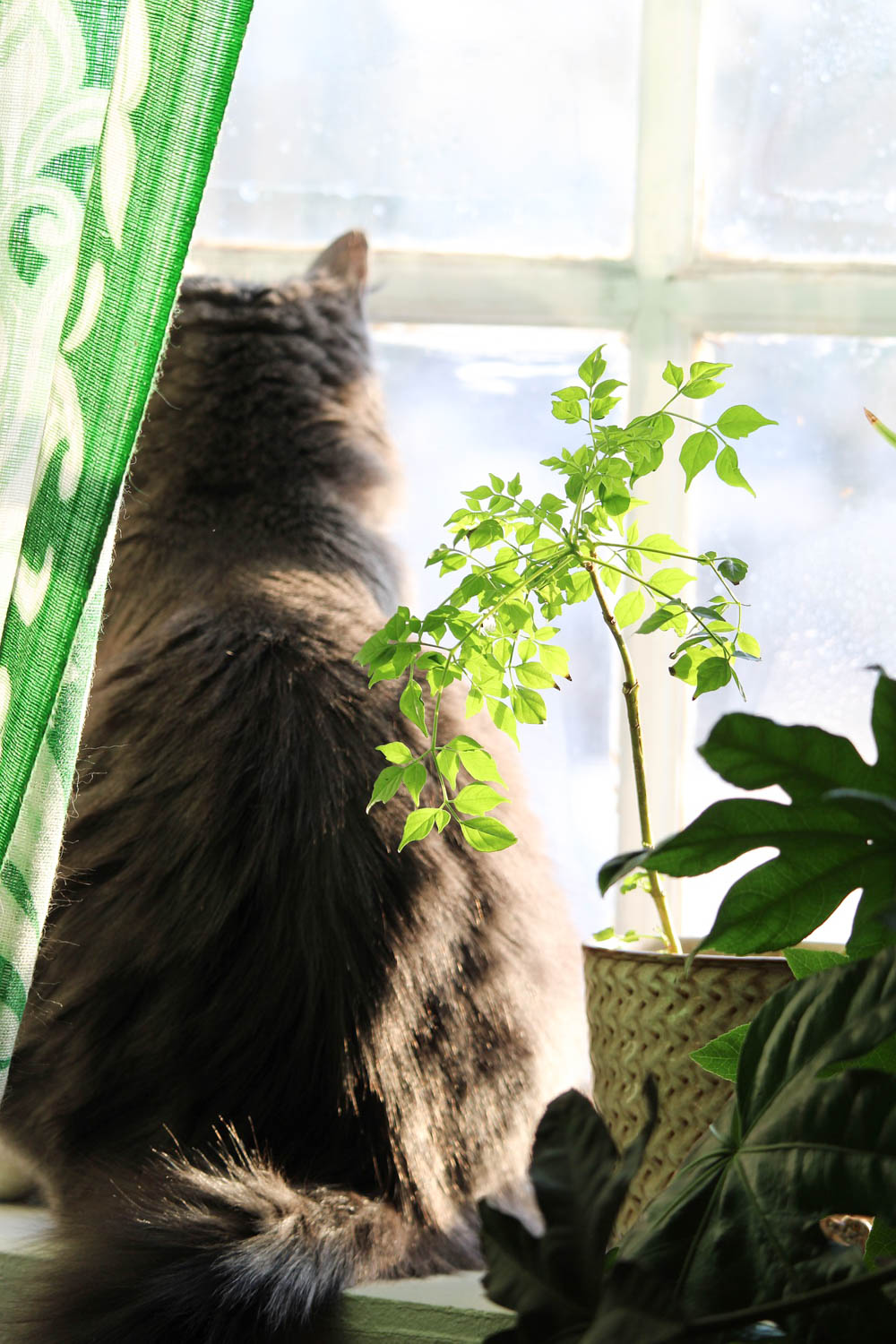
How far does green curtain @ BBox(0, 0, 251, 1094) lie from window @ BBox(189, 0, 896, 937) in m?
0.61

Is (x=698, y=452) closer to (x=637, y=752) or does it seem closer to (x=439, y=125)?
(x=637, y=752)

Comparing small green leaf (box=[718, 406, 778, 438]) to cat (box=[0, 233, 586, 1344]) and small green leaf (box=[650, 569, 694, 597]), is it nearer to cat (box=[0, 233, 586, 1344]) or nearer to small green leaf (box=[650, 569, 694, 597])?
small green leaf (box=[650, 569, 694, 597])

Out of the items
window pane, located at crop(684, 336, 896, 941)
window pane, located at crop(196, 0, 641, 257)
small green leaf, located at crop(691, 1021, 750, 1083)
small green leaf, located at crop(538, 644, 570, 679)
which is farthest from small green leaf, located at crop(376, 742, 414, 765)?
window pane, located at crop(196, 0, 641, 257)

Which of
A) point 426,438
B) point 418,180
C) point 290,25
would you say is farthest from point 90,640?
point 290,25

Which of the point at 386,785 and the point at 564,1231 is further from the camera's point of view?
the point at 386,785

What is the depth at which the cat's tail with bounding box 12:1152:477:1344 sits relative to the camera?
0.57 metres

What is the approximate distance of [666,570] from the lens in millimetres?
696

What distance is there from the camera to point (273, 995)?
724mm

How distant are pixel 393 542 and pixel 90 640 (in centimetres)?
47

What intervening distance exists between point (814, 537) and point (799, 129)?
42 centimetres

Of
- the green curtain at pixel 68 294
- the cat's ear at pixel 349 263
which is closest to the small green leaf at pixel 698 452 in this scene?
the green curtain at pixel 68 294

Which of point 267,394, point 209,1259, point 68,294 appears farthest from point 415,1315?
point 267,394

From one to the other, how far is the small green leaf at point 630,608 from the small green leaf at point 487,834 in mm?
166

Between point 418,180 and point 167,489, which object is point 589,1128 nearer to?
point 167,489
